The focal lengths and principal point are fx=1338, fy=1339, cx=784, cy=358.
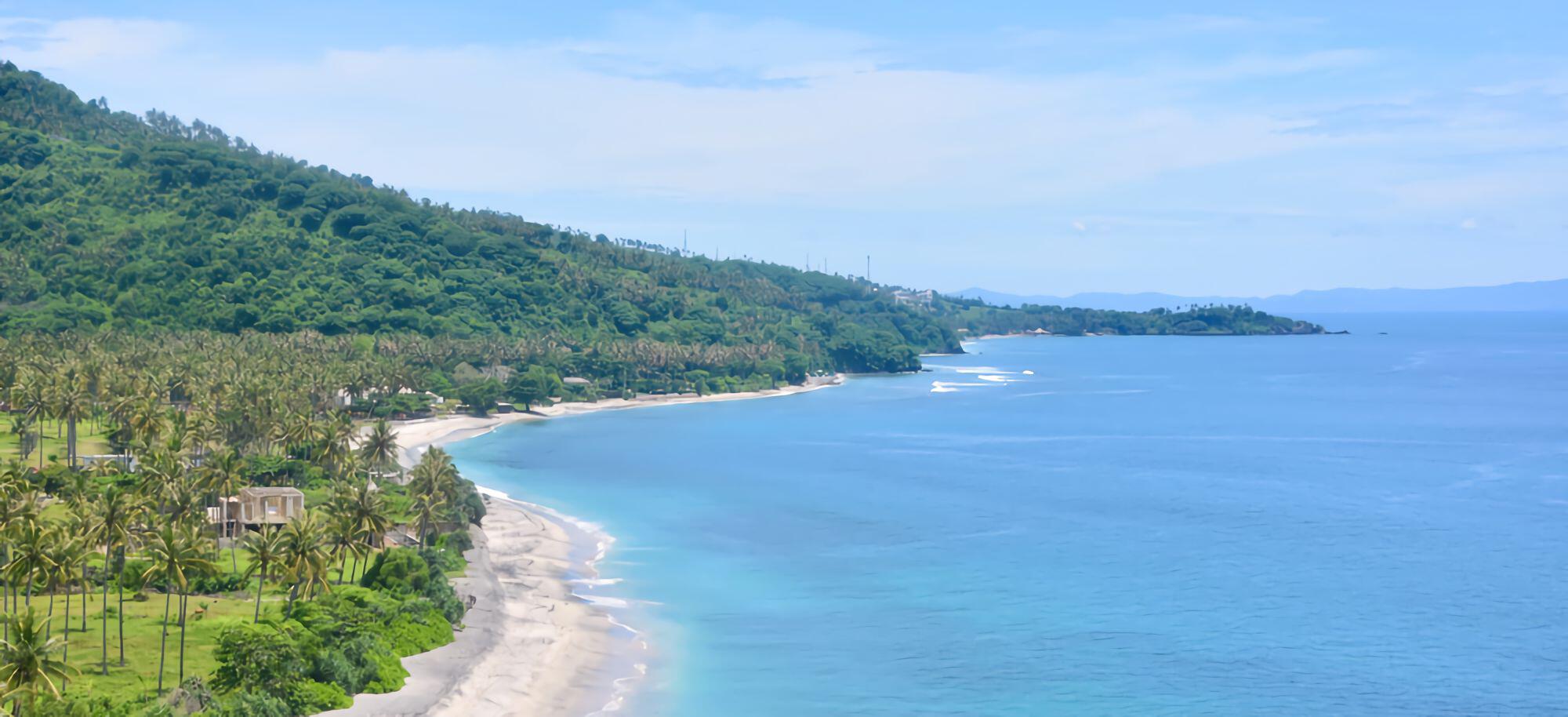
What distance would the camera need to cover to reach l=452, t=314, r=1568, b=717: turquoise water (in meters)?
61.3

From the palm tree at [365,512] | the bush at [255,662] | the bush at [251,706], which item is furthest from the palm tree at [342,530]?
the bush at [251,706]

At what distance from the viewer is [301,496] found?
78125 millimetres

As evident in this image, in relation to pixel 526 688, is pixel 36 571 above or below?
above

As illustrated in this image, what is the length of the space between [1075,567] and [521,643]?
40.1m

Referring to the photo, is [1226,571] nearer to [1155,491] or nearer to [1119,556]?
[1119,556]

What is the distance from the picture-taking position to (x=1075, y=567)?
87.6 metres

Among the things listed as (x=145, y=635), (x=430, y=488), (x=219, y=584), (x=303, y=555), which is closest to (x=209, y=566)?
(x=303, y=555)

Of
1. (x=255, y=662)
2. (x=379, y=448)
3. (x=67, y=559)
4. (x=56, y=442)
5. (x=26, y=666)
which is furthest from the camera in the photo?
(x=56, y=442)

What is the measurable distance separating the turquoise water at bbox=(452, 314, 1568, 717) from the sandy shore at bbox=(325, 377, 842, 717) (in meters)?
2.77

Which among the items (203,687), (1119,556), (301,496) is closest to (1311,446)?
(1119,556)

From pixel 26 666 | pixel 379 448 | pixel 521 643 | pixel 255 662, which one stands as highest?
pixel 379 448

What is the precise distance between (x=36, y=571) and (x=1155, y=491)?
9213 centimetres

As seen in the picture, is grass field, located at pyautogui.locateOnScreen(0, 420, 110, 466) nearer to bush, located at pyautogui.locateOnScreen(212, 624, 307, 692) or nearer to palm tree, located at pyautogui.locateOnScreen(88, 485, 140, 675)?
palm tree, located at pyautogui.locateOnScreen(88, 485, 140, 675)

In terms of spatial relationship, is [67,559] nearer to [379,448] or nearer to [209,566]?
[209,566]
